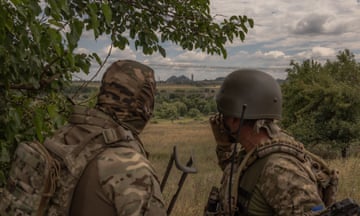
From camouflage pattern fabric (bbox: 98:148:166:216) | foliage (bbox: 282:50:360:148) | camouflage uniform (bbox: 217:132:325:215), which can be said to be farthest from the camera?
foliage (bbox: 282:50:360:148)

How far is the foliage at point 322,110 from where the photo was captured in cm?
2788

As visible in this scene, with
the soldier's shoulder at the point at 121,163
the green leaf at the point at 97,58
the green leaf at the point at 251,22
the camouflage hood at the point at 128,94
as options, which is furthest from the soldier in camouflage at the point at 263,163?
the green leaf at the point at 251,22

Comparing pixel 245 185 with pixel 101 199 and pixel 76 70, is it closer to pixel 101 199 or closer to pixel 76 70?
pixel 101 199

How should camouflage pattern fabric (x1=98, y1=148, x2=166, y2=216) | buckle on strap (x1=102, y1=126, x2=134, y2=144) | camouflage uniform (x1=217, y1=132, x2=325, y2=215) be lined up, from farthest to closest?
camouflage uniform (x1=217, y1=132, x2=325, y2=215) < buckle on strap (x1=102, y1=126, x2=134, y2=144) < camouflage pattern fabric (x1=98, y1=148, x2=166, y2=216)

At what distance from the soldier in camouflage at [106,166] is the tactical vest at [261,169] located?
2.11 feet

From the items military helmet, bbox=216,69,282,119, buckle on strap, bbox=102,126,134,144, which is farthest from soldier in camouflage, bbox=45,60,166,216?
military helmet, bbox=216,69,282,119

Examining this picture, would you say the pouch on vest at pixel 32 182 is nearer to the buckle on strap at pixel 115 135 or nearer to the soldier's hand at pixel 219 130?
the buckle on strap at pixel 115 135

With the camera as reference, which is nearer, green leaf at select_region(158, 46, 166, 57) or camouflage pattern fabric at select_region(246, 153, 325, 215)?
camouflage pattern fabric at select_region(246, 153, 325, 215)

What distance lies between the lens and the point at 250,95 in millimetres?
2941

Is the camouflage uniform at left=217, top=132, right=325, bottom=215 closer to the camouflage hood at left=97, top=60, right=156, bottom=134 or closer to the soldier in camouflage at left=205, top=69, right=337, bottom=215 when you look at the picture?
the soldier in camouflage at left=205, top=69, right=337, bottom=215

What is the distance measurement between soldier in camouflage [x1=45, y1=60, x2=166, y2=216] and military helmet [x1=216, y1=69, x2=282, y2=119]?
2.56 feet

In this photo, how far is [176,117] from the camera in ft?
313

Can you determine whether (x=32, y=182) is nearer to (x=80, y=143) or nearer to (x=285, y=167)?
(x=80, y=143)

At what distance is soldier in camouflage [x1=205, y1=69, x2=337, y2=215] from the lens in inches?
95.1
